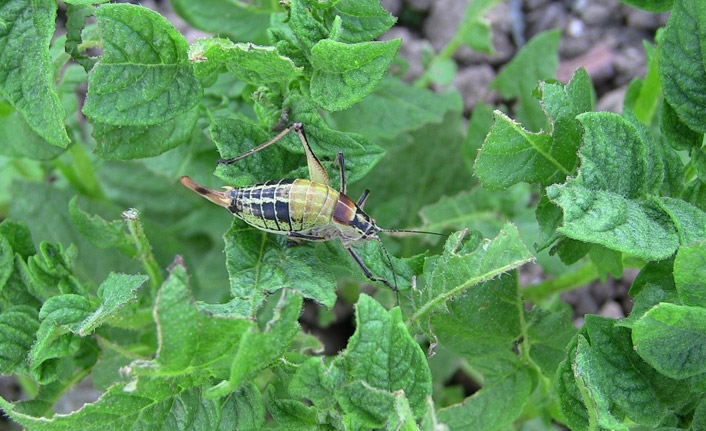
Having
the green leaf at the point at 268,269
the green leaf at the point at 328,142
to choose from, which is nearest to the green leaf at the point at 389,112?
the green leaf at the point at 328,142

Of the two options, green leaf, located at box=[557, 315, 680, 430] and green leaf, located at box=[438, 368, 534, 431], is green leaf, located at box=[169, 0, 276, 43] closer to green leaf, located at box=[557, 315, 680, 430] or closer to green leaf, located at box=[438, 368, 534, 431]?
green leaf, located at box=[438, 368, 534, 431]

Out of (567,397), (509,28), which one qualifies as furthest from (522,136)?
(509,28)

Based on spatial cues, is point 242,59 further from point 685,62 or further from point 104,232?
point 685,62

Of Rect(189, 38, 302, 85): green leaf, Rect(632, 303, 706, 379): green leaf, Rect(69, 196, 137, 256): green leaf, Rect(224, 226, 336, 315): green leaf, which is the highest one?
Rect(189, 38, 302, 85): green leaf

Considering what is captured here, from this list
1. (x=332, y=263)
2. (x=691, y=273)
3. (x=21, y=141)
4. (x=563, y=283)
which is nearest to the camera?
(x=691, y=273)

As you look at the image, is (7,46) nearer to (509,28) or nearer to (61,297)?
(61,297)

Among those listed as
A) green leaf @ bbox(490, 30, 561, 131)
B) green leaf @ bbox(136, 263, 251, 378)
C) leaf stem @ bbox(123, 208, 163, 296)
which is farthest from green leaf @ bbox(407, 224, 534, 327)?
green leaf @ bbox(490, 30, 561, 131)

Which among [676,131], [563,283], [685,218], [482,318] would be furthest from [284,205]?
[563,283]
